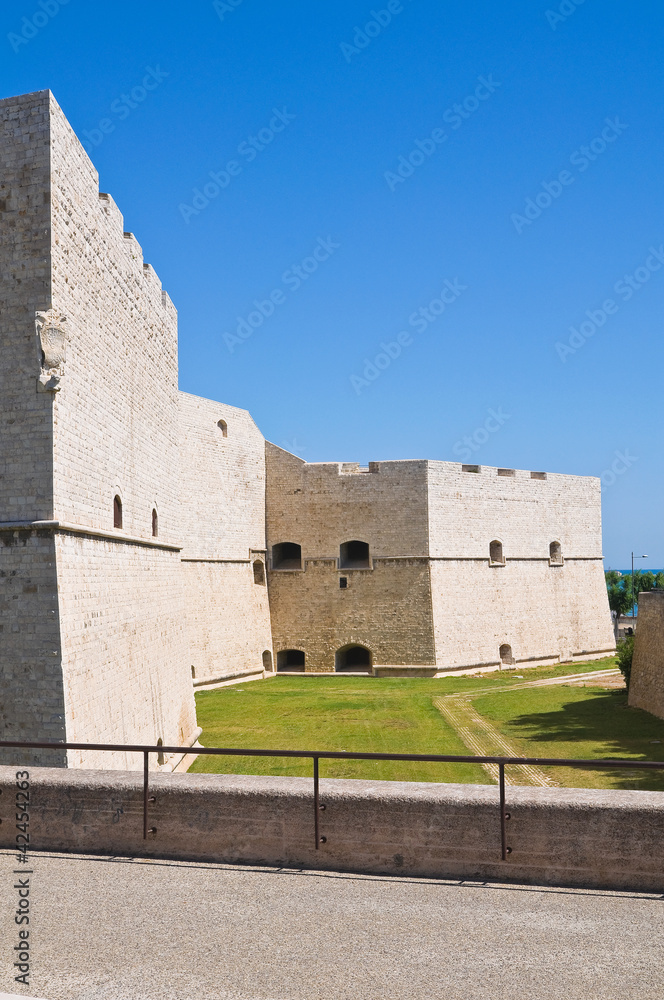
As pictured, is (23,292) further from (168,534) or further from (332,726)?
(332,726)

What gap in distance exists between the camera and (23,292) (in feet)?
28.6

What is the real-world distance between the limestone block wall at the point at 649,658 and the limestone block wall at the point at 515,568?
6565 millimetres

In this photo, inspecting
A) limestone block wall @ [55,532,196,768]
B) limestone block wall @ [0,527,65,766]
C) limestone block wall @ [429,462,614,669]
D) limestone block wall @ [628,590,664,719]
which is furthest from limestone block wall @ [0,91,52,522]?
limestone block wall @ [429,462,614,669]

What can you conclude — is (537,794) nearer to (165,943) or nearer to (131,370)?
(165,943)

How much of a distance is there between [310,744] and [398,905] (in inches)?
451

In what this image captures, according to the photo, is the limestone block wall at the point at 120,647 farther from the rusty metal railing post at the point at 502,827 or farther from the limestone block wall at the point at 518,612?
the limestone block wall at the point at 518,612

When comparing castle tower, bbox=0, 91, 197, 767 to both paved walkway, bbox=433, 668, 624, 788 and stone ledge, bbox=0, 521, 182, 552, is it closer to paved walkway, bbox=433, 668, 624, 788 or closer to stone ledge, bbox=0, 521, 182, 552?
stone ledge, bbox=0, 521, 182, 552

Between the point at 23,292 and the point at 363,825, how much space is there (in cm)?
696

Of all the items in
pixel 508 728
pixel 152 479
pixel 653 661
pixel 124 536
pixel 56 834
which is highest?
pixel 152 479

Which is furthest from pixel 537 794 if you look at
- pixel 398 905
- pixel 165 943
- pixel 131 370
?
pixel 131 370

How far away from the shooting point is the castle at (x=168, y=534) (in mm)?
8469

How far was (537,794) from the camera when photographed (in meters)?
4.46

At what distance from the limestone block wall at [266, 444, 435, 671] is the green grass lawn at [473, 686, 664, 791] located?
15.3 feet

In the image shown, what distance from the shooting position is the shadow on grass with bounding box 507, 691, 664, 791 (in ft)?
40.9
